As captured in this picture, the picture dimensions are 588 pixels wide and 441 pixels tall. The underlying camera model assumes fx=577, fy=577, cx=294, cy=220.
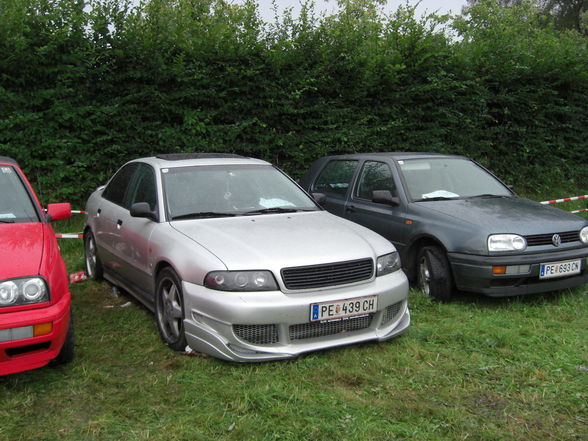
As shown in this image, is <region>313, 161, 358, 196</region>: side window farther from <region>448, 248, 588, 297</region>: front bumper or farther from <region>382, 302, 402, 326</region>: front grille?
<region>382, 302, 402, 326</region>: front grille

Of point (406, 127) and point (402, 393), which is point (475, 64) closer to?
point (406, 127)

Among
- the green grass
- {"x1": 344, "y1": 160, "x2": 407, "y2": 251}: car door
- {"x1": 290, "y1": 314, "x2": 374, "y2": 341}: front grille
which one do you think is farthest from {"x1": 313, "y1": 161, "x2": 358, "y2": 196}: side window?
{"x1": 290, "y1": 314, "x2": 374, "y2": 341}: front grille

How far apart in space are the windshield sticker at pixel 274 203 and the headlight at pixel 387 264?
119cm

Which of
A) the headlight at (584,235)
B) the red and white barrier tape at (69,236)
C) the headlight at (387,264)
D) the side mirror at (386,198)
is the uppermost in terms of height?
the side mirror at (386,198)

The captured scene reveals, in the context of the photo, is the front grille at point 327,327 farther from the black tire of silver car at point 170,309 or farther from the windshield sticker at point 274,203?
the windshield sticker at point 274,203

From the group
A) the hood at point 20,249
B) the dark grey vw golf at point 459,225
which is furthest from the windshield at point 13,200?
the dark grey vw golf at point 459,225

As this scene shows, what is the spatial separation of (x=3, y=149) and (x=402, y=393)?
23.1ft

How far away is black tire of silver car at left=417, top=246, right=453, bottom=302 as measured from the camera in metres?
5.52

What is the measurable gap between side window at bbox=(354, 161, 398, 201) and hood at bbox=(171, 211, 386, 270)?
5.18 ft

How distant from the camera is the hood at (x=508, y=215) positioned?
→ 213 inches

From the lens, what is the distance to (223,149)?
380 inches

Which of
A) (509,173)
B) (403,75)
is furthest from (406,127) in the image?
(509,173)

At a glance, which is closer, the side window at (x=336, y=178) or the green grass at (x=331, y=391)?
the green grass at (x=331, y=391)

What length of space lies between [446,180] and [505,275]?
5.24 feet
